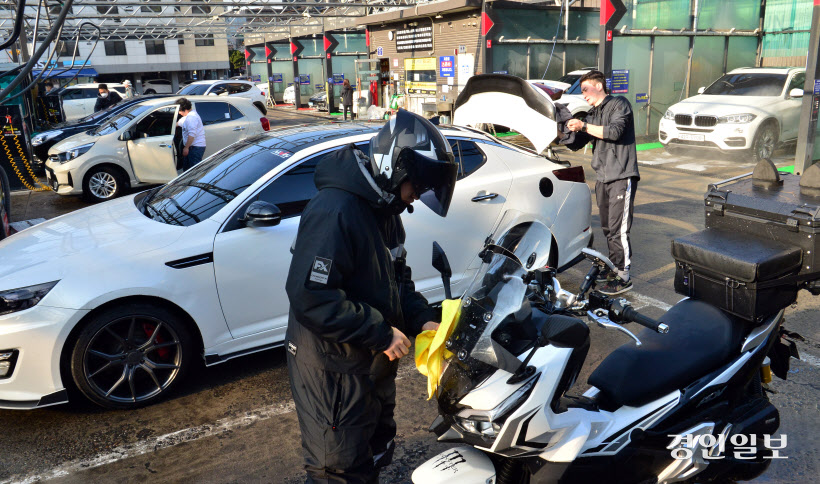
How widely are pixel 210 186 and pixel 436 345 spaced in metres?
3.00

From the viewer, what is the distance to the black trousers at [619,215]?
5.62 meters

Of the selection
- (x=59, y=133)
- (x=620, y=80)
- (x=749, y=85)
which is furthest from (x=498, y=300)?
(x=620, y=80)

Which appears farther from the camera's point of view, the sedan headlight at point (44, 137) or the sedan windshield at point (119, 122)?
the sedan headlight at point (44, 137)

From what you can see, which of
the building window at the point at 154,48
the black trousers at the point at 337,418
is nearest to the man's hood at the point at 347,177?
the black trousers at the point at 337,418

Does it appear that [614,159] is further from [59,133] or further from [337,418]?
[59,133]

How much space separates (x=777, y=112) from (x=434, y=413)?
37.5ft

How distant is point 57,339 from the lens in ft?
12.0

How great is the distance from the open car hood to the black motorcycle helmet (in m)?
2.58

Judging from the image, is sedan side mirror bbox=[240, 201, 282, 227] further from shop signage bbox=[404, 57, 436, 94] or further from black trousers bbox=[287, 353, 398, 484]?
shop signage bbox=[404, 57, 436, 94]

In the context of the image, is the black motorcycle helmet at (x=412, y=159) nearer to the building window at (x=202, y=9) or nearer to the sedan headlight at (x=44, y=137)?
the sedan headlight at (x=44, y=137)

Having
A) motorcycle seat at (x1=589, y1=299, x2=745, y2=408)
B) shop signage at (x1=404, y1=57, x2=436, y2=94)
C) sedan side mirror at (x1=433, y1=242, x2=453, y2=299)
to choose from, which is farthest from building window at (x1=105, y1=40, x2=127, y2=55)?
motorcycle seat at (x1=589, y1=299, x2=745, y2=408)

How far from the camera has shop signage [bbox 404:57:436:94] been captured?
2044 cm

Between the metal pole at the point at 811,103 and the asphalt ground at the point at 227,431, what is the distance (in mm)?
6643

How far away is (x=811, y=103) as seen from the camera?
10297 mm
